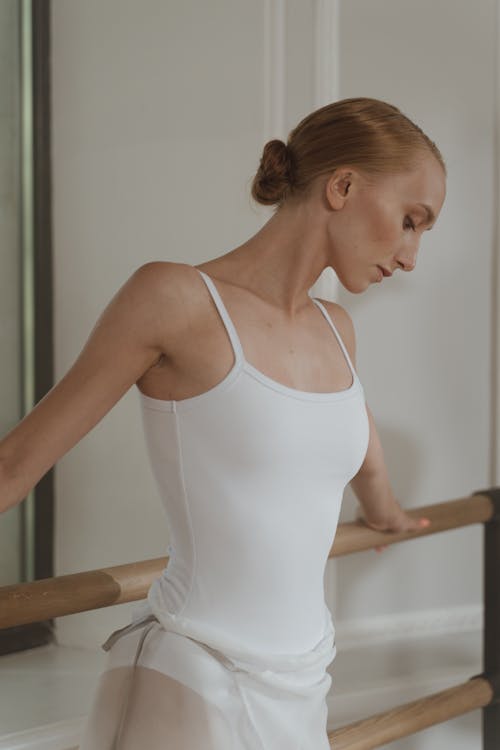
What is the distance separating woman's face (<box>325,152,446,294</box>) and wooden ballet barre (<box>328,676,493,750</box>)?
2.85ft

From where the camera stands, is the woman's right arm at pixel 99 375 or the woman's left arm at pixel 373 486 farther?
the woman's left arm at pixel 373 486

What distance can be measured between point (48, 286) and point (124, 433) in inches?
14.3

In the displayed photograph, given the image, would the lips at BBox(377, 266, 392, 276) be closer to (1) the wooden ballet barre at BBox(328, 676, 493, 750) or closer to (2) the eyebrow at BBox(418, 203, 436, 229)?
(2) the eyebrow at BBox(418, 203, 436, 229)

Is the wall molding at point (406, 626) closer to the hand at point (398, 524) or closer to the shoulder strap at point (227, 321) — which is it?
the hand at point (398, 524)

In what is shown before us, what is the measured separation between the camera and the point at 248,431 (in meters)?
1.13

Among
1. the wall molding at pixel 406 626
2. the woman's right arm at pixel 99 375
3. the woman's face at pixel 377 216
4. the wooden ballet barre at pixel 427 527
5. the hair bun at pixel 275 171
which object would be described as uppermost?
the hair bun at pixel 275 171

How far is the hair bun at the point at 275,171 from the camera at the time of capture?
1.25 m

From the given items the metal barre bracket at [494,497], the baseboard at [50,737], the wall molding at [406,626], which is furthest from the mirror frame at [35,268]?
the metal barre bracket at [494,497]

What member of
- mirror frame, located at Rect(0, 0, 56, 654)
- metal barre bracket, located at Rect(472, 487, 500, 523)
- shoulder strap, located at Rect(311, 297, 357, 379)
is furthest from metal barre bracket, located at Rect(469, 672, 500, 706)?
shoulder strap, located at Rect(311, 297, 357, 379)

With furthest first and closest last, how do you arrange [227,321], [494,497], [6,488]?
1. [494,497]
2. [227,321]
3. [6,488]

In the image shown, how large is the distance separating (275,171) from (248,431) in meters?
0.33

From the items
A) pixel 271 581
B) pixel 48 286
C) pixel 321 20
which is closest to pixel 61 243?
pixel 48 286

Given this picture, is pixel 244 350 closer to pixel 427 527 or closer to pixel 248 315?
pixel 248 315

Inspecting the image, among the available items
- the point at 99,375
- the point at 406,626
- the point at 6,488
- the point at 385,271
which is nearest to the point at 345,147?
the point at 385,271
